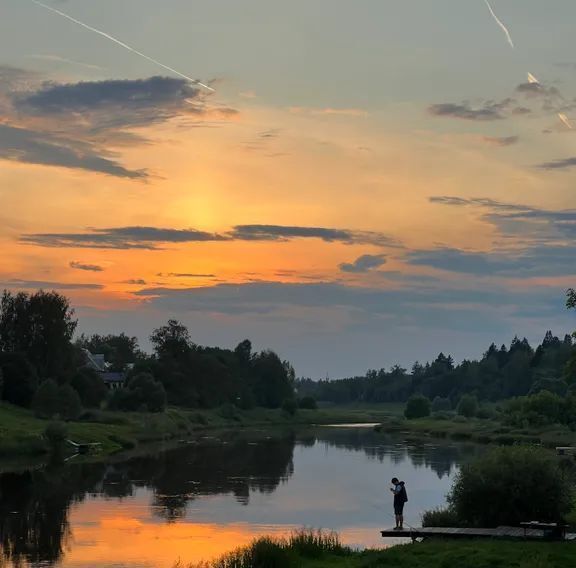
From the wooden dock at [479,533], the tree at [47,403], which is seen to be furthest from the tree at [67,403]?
the wooden dock at [479,533]

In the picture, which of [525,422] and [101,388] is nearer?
[525,422]

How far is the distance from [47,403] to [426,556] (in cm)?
8480

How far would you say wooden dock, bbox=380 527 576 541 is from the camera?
32.8 meters

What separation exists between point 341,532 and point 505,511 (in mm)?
12172

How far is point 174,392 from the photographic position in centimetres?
18150

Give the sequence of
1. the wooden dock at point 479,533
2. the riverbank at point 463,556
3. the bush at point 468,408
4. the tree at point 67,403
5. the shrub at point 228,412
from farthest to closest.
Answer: the shrub at point 228,412 → the bush at point 468,408 → the tree at point 67,403 → the wooden dock at point 479,533 → the riverbank at point 463,556

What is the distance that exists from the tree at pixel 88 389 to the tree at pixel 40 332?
3.42 metres

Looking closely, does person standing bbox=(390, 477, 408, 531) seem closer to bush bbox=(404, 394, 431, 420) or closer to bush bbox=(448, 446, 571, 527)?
bush bbox=(448, 446, 571, 527)

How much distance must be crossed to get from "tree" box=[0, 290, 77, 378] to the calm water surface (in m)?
44.9

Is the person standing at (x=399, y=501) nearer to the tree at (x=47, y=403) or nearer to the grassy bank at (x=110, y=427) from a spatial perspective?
the grassy bank at (x=110, y=427)

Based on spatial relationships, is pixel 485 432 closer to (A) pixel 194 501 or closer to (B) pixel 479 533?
(A) pixel 194 501

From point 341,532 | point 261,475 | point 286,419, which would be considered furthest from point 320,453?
point 286,419

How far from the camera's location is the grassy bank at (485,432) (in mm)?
106312

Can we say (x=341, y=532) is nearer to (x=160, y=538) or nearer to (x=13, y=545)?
(x=160, y=538)
